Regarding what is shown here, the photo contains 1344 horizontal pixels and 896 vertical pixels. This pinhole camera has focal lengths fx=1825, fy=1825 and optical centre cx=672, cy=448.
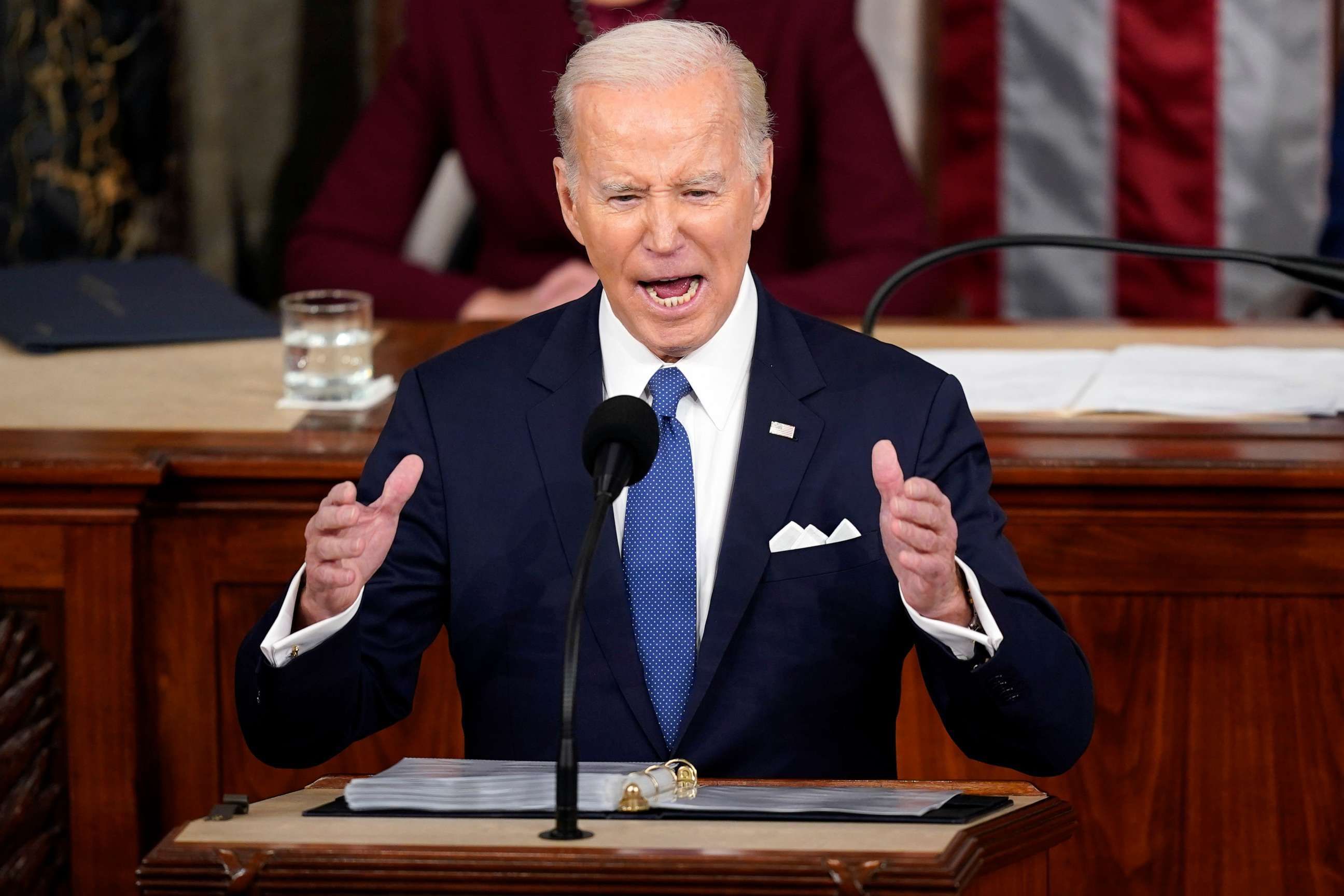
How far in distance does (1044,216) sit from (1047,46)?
360 mm

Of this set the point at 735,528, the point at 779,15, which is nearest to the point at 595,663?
the point at 735,528

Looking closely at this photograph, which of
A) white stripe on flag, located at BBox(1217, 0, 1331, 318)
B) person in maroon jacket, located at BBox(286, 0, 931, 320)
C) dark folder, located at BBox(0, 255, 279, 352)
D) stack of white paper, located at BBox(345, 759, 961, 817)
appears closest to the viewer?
stack of white paper, located at BBox(345, 759, 961, 817)

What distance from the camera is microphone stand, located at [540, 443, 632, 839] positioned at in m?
1.13

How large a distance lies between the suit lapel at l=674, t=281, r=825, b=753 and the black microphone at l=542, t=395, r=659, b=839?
0.28 meters

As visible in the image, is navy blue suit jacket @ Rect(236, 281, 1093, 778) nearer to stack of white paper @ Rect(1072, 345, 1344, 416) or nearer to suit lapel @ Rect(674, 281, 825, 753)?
suit lapel @ Rect(674, 281, 825, 753)

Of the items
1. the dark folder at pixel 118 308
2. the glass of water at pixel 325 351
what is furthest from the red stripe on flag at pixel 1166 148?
the glass of water at pixel 325 351

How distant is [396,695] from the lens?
1.59m

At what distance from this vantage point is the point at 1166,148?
3.88 m

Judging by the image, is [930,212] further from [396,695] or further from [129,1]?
[396,695]

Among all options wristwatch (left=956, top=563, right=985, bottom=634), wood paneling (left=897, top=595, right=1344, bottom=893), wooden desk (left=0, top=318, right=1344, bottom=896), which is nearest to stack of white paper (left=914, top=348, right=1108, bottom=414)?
wooden desk (left=0, top=318, right=1344, bottom=896)

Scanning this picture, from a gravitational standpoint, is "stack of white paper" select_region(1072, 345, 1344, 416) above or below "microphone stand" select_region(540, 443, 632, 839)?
above

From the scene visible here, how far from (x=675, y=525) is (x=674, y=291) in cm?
20

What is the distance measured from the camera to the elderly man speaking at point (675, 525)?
4.93 feet

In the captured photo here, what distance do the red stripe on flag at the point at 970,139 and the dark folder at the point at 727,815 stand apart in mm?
2805
